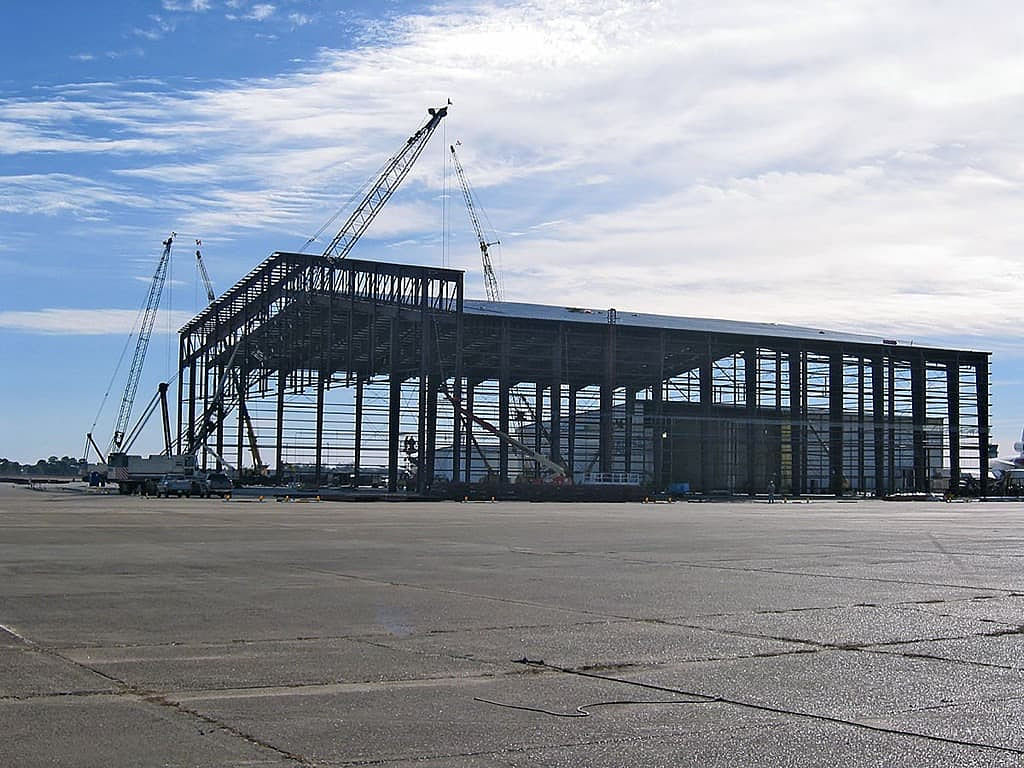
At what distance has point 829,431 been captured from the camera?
110m

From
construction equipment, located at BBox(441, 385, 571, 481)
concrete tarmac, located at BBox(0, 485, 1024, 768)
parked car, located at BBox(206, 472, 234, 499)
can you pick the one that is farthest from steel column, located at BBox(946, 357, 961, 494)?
concrete tarmac, located at BBox(0, 485, 1024, 768)

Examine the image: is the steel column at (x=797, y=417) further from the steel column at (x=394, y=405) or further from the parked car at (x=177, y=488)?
the parked car at (x=177, y=488)

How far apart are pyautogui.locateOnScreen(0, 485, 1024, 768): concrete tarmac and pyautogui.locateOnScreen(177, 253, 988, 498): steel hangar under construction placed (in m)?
73.8

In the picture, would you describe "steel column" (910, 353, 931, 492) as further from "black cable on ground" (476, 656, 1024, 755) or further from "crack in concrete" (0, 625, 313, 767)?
"crack in concrete" (0, 625, 313, 767)

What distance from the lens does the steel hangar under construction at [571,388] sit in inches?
3782

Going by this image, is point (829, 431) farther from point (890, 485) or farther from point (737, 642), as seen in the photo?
point (737, 642)

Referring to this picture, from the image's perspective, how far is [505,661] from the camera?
36.0 ft

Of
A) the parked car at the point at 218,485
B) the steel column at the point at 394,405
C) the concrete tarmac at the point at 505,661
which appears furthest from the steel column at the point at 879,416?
the concrete tarmac at the point at 505,661

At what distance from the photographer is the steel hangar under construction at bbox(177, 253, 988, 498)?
96.1 meters

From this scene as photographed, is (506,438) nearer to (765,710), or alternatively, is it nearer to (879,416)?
(879,416)

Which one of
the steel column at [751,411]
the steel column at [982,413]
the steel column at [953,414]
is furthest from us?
the steel column at [982,413]

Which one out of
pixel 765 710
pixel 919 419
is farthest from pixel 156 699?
pixel 919 419

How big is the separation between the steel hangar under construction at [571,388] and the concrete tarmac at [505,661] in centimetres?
7381

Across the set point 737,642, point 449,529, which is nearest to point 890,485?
point 449,529
